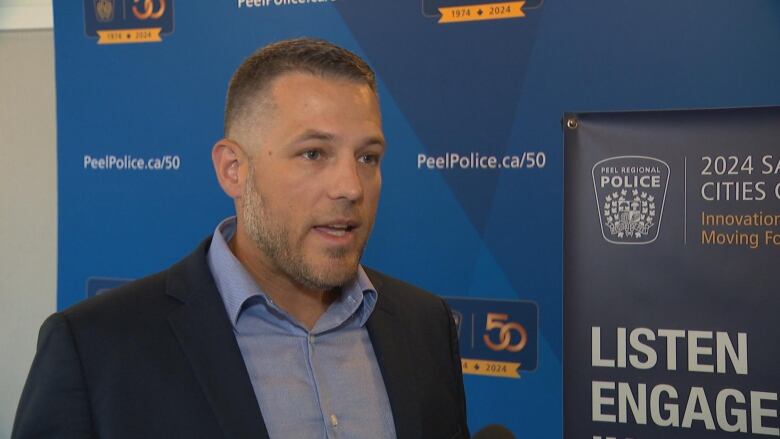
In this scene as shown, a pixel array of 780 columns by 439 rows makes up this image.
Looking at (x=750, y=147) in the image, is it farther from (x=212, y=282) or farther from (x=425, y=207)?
(x=212, y=282)

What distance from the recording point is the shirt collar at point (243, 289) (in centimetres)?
153

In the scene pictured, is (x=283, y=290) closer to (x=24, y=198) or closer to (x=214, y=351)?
(x=214, y=351)

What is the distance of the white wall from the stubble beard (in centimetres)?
248

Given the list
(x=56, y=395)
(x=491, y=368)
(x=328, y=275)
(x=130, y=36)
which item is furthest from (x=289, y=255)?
(x=130, y=36)

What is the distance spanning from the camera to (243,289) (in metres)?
1.53

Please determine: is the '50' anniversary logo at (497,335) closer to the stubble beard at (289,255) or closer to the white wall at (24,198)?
the stubble beard at (289,255)

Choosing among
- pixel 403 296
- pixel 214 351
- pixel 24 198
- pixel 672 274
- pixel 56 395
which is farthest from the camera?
pixel 24 198

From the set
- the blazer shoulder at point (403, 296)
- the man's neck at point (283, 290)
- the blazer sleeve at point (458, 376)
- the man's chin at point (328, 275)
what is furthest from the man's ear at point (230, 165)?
the blazer sleeve at point (458, 376)

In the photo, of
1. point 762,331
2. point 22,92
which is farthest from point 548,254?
point 22,92

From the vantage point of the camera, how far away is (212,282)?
1538 mm

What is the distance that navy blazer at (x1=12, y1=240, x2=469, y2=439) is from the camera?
136cm

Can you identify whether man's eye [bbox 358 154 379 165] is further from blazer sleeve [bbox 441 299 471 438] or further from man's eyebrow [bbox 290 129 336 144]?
blazer sleeve [bbox 441 299 471 438]

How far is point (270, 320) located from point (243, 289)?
88mm

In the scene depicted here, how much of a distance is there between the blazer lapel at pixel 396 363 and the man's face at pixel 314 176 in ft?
0.63
